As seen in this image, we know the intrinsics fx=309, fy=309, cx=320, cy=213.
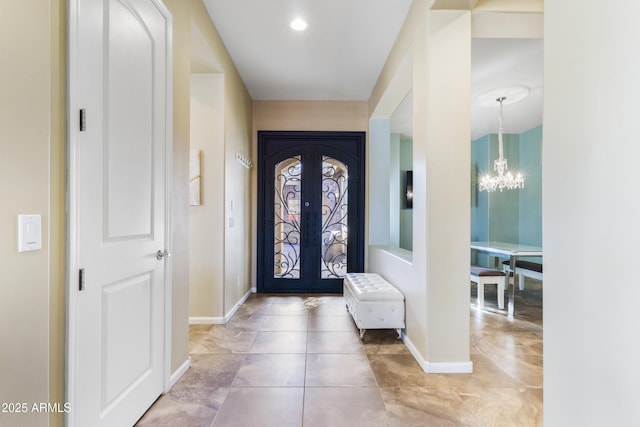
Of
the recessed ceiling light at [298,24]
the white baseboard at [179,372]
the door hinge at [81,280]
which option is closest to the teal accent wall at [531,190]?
the recessed ceiling light at [298,24]

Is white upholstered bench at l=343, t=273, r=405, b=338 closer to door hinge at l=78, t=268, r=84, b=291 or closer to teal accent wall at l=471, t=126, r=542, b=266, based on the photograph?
door hinge at l=78, t=268, r=84, b=291

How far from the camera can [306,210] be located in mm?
4668

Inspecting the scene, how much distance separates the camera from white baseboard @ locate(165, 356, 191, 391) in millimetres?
2022

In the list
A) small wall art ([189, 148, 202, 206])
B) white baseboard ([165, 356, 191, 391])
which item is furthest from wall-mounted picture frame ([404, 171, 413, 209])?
white baseboard ([165, 356, 191, 391])

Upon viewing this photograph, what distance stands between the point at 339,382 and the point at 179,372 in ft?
3.61

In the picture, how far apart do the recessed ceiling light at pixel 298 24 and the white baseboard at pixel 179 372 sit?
9.66ft

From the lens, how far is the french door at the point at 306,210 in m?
4.68

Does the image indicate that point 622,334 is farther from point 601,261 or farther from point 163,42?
point 163,42

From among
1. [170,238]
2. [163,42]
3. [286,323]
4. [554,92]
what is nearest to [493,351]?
[286,323]

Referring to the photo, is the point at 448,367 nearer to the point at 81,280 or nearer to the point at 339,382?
the point at 339,382

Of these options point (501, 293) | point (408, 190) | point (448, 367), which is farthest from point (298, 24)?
point (408, 190)

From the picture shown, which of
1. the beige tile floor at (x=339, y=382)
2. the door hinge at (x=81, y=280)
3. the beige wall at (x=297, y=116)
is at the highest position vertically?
the beige wall at (x=297, y=116)

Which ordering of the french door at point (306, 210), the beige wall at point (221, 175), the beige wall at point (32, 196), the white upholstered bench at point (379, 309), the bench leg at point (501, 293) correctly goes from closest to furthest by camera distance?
the beige wall at point (32, 196)
the beige wall at point (221, 175)
the white upholstered bench at point (379, 309)
the bench leg at point (501, 293)
the french door at point (306, 210)

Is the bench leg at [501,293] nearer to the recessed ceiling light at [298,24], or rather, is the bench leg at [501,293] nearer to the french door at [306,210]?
the french door at [306,210]
